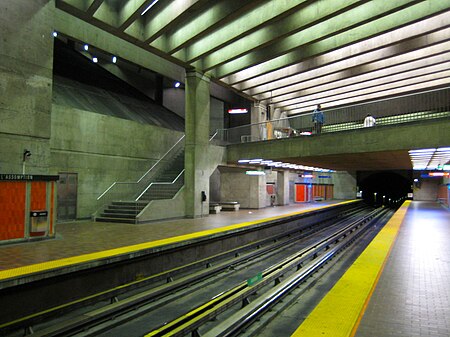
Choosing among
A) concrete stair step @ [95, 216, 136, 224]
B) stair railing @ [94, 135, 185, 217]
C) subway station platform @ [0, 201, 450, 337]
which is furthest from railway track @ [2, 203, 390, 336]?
stair railing @ [94, 135, 185, 217]

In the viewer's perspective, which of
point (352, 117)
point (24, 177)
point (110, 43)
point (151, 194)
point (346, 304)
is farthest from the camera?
point (352, 117)

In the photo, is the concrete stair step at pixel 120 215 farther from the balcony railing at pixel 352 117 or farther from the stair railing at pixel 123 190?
the balcony railing at pixel 352 117

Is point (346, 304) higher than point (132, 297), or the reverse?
point (346, 304)

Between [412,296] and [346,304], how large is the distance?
160 centimetres

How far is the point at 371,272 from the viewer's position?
663 centimetres

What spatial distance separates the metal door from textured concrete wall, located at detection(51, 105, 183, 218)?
189 millimetres

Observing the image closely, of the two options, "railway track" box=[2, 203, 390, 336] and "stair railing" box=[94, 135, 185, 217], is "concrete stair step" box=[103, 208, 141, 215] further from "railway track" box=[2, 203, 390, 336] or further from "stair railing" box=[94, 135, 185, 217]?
"railway track" box=[2, 203, 390, 336]

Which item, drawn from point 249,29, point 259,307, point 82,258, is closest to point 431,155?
point 249,29

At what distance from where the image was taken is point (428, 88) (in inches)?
910

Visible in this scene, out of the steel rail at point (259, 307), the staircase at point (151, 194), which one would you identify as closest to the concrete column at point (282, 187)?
the staircase at point (151, 194)

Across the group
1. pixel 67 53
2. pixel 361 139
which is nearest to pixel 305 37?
pixel 361 139

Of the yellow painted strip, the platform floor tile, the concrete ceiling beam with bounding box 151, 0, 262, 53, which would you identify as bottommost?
the platform floor tile

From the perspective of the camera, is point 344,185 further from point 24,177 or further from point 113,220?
point 24,177

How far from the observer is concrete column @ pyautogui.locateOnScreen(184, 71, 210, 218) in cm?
1720
